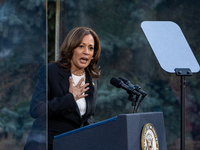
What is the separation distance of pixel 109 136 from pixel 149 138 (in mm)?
219

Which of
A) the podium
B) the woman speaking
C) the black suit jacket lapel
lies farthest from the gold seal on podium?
the black suit jacket lapel

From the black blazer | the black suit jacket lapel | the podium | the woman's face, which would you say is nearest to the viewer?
the podium

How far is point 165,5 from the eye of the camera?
390cm

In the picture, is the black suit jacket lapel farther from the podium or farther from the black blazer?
the podium

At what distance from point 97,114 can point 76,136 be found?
2637 mm

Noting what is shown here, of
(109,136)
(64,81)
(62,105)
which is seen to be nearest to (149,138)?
(109,136)

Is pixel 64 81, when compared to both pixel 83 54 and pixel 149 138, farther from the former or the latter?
pixel 149 138

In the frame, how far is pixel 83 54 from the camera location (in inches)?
78.7

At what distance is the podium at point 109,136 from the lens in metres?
1.19

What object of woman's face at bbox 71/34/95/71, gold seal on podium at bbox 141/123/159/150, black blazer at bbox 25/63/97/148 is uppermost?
woman's face at bbox 71/34/95/71

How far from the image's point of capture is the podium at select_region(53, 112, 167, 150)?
1188 millimetres

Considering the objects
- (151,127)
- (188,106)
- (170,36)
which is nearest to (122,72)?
(188,106)

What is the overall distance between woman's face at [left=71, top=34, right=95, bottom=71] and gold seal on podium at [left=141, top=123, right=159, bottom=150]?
0.80 m

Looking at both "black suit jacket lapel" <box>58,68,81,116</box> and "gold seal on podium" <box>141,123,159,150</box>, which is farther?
"black suit jacket lapel" <box>58,68,81,116</box>
